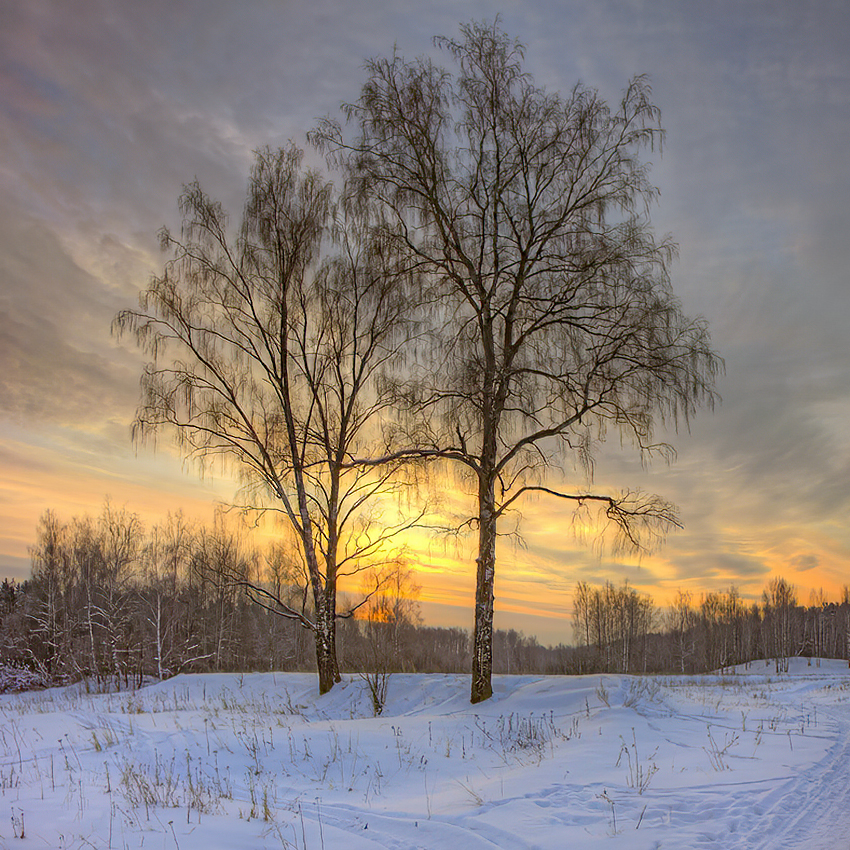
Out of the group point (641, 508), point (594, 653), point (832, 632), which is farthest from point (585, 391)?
point (832, 632)

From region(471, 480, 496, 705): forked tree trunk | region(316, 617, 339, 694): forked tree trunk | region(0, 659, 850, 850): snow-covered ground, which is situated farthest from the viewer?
region(316, 617, 339, 694): forked tree trunk

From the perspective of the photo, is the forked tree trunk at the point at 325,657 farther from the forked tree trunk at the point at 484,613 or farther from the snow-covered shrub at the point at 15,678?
the snow-covered shrub at the point at 15,678

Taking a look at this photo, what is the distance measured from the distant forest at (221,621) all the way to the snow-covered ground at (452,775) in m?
3.49

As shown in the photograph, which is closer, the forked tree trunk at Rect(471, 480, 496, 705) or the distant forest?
the forked tree trunk at Rect(471, 480, 496, 705)

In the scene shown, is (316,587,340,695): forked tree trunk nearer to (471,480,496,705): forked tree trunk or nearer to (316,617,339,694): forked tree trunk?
(316,617,339,694): forked tree trunk

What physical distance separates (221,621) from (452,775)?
138 ft

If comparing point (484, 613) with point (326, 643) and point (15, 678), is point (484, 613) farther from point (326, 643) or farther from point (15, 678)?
point (15, 678)

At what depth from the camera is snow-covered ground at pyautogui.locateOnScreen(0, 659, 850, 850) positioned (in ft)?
15.6

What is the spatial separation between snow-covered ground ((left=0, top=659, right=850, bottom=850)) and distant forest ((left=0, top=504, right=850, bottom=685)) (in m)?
3.49

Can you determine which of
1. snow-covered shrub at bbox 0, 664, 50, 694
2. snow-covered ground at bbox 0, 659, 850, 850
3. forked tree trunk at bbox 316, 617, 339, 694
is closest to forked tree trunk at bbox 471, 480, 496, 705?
snow-covered ground at bbox 0, 659, 850, 850

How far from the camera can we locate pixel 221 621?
4491cm

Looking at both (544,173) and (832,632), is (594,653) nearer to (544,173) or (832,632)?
(832,632)

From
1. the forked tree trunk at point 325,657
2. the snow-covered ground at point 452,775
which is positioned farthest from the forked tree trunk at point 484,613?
the forked tree trunk at point 325,657

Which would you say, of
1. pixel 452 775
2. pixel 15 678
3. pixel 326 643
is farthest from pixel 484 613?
pixel 15 678
